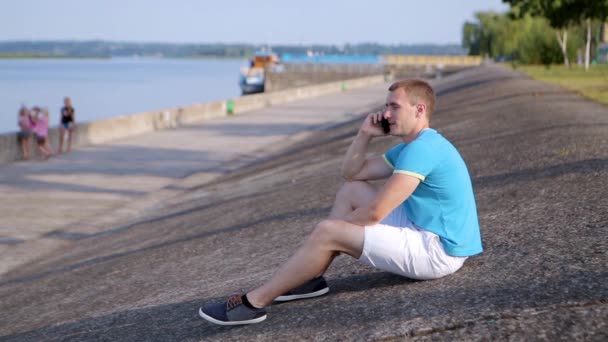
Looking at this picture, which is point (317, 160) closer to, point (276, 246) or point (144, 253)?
point (144, 253)

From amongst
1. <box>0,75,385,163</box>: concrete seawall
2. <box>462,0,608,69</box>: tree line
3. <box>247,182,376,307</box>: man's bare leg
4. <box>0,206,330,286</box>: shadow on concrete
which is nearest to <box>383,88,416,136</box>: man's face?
<box>247,182,376,307</box>: man's bare leg

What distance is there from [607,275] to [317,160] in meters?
12.2

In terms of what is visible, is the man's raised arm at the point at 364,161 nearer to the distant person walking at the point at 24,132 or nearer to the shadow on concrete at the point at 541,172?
the shadow on concrete at the point at 541,172

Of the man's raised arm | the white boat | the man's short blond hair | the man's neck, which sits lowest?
Result: the white boat

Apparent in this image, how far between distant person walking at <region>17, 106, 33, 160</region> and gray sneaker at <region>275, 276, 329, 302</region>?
16884 mm

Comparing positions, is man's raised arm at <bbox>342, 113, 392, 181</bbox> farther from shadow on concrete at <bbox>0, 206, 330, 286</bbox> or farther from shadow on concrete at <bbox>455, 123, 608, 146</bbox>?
shadow on concrete at <bbox>455, 123, 608, 146</bbox>

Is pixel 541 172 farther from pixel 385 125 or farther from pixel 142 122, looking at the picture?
pixel 142 122

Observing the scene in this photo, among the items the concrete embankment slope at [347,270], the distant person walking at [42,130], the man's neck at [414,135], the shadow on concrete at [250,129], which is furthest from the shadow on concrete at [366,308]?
the shadow on concrete at [250,129]

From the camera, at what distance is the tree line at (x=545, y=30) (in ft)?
135

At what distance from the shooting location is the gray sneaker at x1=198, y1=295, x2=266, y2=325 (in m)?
5.23

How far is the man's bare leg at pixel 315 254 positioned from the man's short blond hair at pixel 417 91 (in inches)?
30.6

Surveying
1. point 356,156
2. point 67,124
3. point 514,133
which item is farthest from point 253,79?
point 356,156

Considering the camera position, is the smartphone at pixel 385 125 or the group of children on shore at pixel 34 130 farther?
the group of children on shore at pixel 34 130

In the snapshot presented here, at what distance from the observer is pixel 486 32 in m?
131
